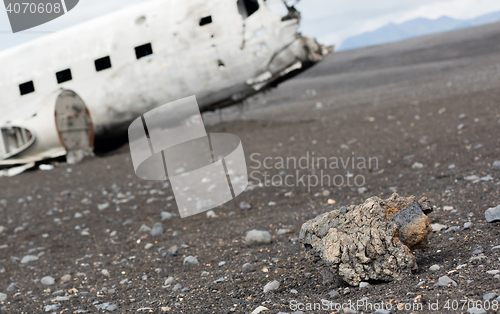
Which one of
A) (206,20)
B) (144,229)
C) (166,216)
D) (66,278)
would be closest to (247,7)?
(206,20)

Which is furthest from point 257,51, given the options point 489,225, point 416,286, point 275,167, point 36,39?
point 416,286

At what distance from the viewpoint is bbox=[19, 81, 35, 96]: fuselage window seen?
1160 centimetres

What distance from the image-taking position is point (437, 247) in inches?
124

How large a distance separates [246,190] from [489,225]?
3.78m

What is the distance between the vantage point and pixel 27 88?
38.2ft

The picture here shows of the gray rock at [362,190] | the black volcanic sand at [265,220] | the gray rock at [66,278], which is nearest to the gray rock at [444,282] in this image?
the black volcanic sand at [265,220]

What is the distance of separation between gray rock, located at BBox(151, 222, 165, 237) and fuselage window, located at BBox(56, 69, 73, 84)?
7.82 meters

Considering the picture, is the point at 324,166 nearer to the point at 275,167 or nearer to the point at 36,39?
the point at 275,167

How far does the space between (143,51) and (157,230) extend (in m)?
7.13

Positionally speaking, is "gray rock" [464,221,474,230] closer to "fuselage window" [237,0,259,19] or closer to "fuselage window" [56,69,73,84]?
"fuselage window" [237,0,259,19]

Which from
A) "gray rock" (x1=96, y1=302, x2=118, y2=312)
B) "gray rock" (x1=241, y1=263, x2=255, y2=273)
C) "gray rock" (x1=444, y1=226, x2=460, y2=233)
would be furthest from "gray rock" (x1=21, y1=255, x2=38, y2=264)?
"gray rock" (x1=444, y1=226, x2=460, y2=233)

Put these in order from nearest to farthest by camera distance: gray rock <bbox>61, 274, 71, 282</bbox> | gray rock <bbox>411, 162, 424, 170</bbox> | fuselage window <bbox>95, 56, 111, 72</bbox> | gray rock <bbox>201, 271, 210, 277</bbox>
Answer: gray rock <bbox>201, 271, 210, 277</bbox>, gray rock <bbox>61, 274, 71, 282</bbox>, gray rock <bbox>411, 162, 424, 170</bbox>, fuselage window <bbox>95, 56, 111, 72</bbox>

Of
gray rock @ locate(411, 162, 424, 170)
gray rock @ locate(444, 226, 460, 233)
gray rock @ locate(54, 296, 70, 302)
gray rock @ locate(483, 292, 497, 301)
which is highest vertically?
gray rock @ locate(483, 292, 497, 301)

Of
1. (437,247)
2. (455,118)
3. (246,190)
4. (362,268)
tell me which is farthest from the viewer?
(455,118)
